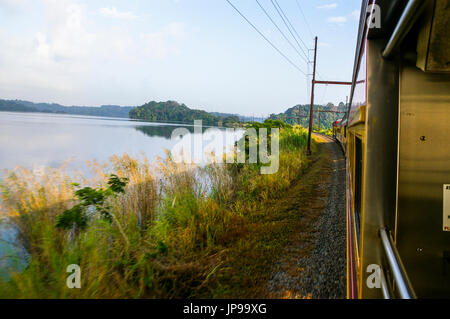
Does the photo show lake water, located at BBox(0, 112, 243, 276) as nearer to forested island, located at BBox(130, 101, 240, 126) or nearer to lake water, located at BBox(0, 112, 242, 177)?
lake water, located at BBox(0, 112, 242, 177)

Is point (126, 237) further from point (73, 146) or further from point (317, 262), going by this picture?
point (73, 146)

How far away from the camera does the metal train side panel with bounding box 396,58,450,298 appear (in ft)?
6.73

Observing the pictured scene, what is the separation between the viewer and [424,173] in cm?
210

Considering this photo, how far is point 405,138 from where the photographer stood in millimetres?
2098

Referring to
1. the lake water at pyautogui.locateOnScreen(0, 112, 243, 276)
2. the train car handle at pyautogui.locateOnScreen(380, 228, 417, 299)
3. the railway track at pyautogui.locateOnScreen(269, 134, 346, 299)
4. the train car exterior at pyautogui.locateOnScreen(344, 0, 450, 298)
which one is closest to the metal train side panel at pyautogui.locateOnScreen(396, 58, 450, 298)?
the train car exterior at pyautogui.locateOnScreen(344, 0, 450, 298)

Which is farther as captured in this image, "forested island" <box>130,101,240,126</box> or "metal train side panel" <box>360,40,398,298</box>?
"forested island" <box>130,101,240,126</box>

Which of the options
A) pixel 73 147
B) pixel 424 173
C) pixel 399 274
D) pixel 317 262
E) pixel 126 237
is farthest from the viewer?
pixel 73 147

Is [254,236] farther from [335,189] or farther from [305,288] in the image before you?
[335,189]

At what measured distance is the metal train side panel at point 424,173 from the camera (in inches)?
80.8

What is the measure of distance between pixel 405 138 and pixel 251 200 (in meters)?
5.27

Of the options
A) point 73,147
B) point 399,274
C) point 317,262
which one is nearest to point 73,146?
point 73,147

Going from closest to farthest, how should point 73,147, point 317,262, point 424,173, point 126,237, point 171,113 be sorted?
point 424,173 → point 126,237 → point 317,262 → point 73,147 → point 171,113

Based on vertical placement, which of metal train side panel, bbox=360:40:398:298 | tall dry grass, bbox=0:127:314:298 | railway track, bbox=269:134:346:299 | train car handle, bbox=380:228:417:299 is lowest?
railway track, bbox=269:134:346:299
